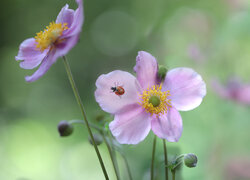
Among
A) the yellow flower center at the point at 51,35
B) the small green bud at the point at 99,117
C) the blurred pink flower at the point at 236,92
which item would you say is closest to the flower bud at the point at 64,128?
the small green bud at the point at 99,117

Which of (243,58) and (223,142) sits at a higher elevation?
(243,58)

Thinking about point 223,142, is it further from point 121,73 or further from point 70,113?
point 70,113

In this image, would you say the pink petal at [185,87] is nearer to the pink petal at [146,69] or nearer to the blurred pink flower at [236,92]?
the pink petal at [146,69]

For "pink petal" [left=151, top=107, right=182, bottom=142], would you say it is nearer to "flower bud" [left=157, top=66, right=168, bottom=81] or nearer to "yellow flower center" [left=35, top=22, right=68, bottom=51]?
"flower bud" [left=157, top=66, right=168, bottom=81]

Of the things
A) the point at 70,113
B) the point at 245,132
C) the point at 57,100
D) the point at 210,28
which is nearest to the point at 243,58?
the point at 210,28

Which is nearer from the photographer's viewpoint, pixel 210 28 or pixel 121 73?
pixel 121 73

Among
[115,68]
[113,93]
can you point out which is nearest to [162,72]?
[113,93]

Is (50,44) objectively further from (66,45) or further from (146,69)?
(146,69)
